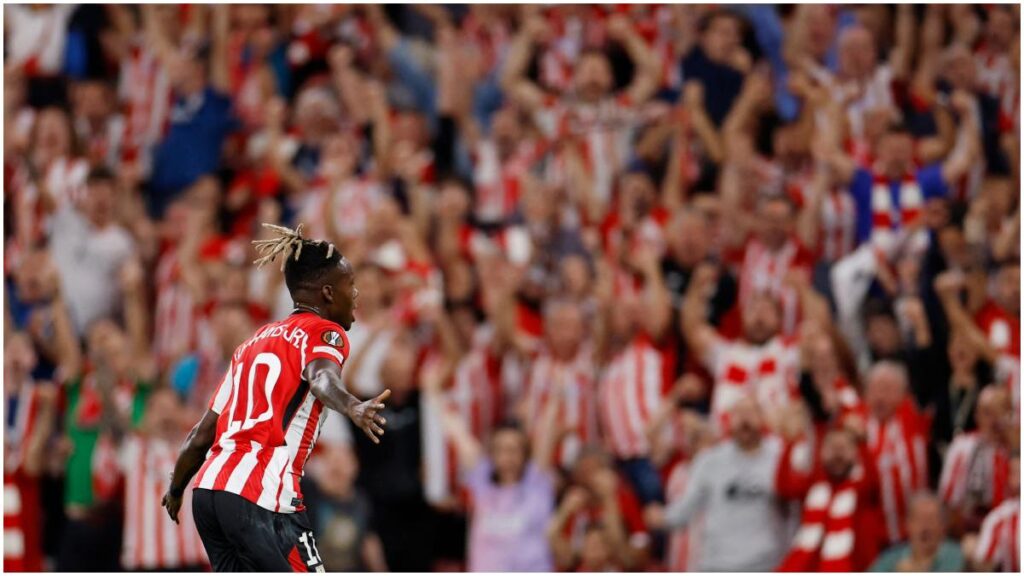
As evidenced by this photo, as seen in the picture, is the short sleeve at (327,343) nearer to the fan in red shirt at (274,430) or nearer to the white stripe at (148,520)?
the fan in red shirt at (274,430)

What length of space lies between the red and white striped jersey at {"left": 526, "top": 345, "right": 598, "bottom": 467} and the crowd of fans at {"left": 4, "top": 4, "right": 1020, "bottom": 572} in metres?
0.02

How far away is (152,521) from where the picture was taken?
1080 centimetres

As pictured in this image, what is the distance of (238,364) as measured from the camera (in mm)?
6074

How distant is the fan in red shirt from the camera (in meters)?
5.93

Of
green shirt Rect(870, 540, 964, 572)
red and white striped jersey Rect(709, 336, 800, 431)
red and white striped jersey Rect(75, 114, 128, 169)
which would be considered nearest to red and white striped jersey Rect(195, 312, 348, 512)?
green shirt Rect(870, 540, 964, 572)

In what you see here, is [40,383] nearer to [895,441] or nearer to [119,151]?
[119,151]

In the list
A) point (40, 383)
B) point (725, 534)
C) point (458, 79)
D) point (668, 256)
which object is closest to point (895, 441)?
point (725, 534)

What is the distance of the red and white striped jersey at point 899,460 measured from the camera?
386 inches

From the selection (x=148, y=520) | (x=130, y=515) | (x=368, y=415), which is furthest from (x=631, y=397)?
(x=368, y=415)

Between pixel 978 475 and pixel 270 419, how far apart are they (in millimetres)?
5048

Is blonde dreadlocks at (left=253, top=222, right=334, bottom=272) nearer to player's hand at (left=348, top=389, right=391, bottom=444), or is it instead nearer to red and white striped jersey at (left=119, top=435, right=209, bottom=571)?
player's hand at (left=348, top=389, right=391, bottom=444)

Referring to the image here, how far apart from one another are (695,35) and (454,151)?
201 centimetres

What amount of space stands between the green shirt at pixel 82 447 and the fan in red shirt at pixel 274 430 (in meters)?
5.31

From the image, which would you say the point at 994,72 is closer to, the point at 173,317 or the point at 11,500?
the point at 173,317
